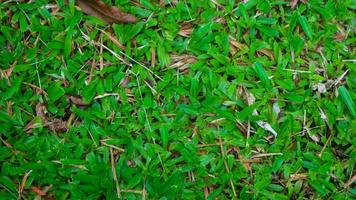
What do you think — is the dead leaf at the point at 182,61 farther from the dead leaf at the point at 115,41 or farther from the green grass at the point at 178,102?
the dead leaf at the point at 115,41

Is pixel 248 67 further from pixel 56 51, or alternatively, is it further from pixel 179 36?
pixel 56 51

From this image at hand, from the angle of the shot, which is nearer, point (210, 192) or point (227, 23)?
point (210, 192)

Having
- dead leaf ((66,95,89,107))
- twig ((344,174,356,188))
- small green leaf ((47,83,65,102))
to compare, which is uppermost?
small green leaf ((47,83,65,102))

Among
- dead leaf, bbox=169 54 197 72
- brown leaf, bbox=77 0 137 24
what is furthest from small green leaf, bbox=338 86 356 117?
brown leaf, bbox=77 0 137 24

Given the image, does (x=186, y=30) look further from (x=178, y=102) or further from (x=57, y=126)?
(x=57, y=126)

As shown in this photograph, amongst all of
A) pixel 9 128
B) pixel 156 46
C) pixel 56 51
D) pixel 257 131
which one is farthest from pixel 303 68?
pixel 9 128

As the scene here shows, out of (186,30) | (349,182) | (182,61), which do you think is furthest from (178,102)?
(349,182)

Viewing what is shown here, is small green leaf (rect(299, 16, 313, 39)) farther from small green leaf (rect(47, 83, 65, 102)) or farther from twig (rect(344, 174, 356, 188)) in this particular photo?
small green leaf (rect(47, 83, 65, 102))
